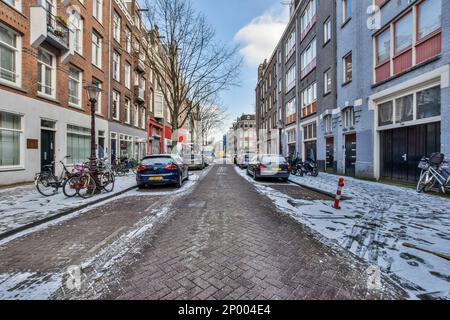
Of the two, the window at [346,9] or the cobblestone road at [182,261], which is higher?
the window at [346,9]

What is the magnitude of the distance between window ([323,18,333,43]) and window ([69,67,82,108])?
17.5 metres

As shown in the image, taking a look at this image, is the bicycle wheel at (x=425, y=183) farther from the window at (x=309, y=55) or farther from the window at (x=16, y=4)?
the window at (x=16, y=4)

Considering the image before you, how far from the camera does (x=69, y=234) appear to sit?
438cm

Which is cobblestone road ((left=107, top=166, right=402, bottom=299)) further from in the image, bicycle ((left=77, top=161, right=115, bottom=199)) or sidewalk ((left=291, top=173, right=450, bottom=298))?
bicycle ((left=77, top=161, right=115, bottom=199))

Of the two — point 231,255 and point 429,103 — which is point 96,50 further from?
point 429,103

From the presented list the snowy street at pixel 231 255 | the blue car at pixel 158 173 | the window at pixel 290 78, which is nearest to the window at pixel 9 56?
the blue car at pixel 158 173

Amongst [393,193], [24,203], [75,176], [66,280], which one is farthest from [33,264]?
[393,193]

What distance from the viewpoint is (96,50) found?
17109 millimetres

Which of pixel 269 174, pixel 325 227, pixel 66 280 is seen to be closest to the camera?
pixel 66 280

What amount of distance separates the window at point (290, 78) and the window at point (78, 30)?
1934 centimetres

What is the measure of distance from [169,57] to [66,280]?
17.7 meters

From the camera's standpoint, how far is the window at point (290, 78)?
24.6m

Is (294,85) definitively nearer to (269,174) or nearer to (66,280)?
(269,174)

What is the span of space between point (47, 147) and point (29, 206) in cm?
720
